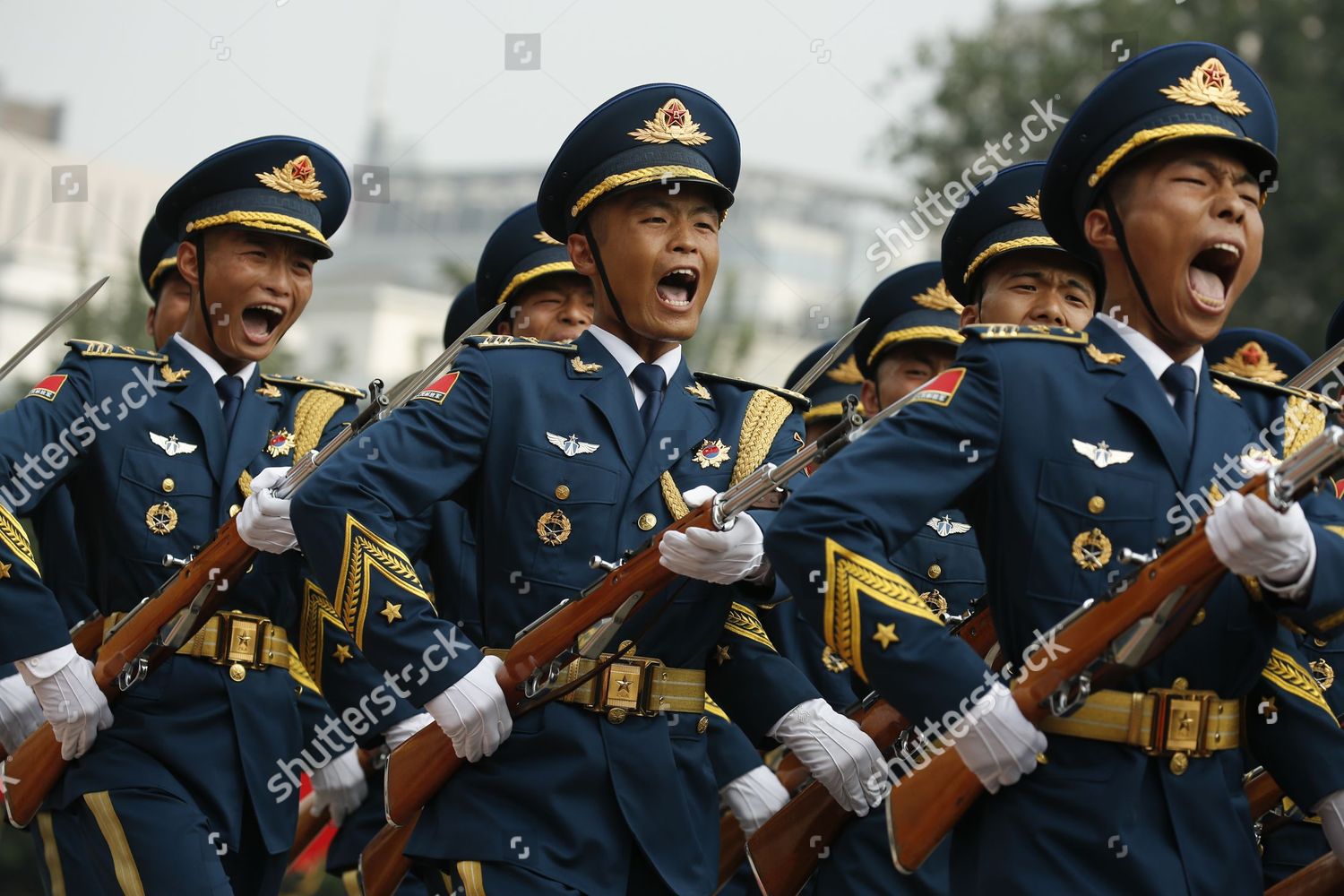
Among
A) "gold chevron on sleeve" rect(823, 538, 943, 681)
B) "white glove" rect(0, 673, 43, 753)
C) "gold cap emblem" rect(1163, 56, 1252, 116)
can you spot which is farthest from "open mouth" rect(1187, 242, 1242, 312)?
"white glove" rect(0, 673, 43, 753)

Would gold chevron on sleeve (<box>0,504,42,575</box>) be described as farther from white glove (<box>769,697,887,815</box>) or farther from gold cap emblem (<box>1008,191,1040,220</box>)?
gold cap emblem (<box>1008,191,1040,220</box>)

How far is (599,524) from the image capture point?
16.1 feet

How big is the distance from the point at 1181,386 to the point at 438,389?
1.86 metres

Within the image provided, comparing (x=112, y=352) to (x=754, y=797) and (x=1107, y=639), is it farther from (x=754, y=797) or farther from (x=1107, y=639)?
(x=1107, y=639)

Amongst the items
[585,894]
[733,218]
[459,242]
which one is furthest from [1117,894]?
[459,242]

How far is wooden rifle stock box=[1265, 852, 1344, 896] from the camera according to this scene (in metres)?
4.60

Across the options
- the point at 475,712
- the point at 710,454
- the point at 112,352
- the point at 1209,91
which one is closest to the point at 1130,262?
the point at 1209,91

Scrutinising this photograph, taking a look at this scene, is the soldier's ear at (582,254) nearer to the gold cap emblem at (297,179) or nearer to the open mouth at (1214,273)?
the gold cap emblem at (297,179)

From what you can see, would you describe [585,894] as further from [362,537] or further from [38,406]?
[38,406]

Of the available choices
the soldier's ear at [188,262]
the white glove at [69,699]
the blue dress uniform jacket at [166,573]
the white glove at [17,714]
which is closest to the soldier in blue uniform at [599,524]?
the blue dress uniform jacket at [166,573]

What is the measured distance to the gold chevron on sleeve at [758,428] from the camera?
511 cm

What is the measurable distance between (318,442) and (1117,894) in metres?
3.41

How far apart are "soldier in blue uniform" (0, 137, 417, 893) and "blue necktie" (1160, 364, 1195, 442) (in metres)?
2.61

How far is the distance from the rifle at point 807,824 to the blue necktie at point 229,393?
219 cm
